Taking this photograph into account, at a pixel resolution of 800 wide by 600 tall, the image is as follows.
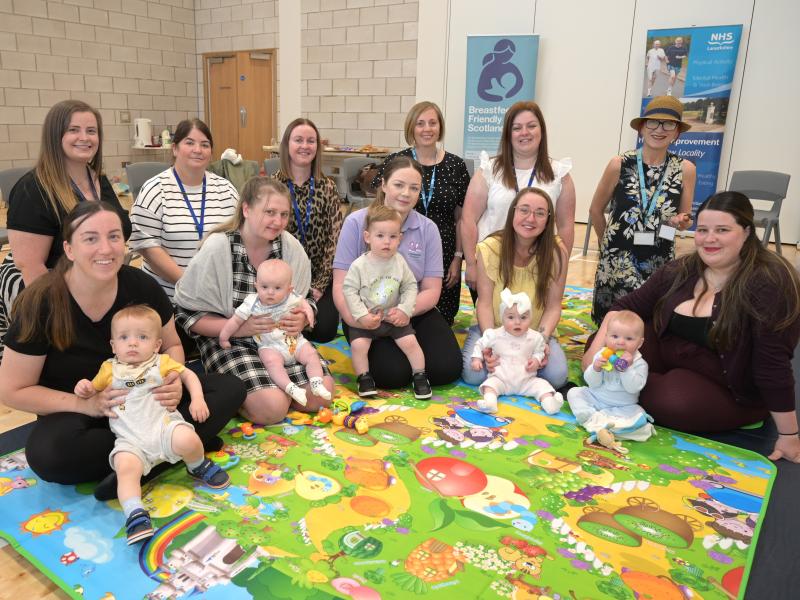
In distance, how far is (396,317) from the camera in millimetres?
3035

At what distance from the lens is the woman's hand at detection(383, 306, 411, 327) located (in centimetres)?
303

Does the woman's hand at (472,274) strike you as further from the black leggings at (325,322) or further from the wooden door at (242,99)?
the wooden door at (242,99)

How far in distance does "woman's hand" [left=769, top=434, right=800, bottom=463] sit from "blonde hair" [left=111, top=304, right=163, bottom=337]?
2.52 meters

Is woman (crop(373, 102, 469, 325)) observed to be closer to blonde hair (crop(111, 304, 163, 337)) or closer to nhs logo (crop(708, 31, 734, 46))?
blonde hair (crop(111, 304, 163, 337))

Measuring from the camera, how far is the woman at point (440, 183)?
3682 mm

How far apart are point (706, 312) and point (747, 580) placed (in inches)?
49.6

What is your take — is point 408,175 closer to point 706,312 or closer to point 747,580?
point 706,312

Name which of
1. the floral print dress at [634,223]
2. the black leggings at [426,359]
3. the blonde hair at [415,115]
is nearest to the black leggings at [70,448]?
Answer: the black leggings at [426,359]

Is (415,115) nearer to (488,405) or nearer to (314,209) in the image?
(314,209)

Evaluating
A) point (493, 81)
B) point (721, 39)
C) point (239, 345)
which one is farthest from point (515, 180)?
point (493, 81)

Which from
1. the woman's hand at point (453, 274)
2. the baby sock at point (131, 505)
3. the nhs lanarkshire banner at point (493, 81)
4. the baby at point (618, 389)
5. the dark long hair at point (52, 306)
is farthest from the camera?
the nhs lanarkshire banner at point (493, 81)

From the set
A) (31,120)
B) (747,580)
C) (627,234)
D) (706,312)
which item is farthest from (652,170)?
(31,120)

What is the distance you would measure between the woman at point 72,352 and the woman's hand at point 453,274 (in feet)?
6.77

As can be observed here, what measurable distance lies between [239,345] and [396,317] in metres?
0.78
